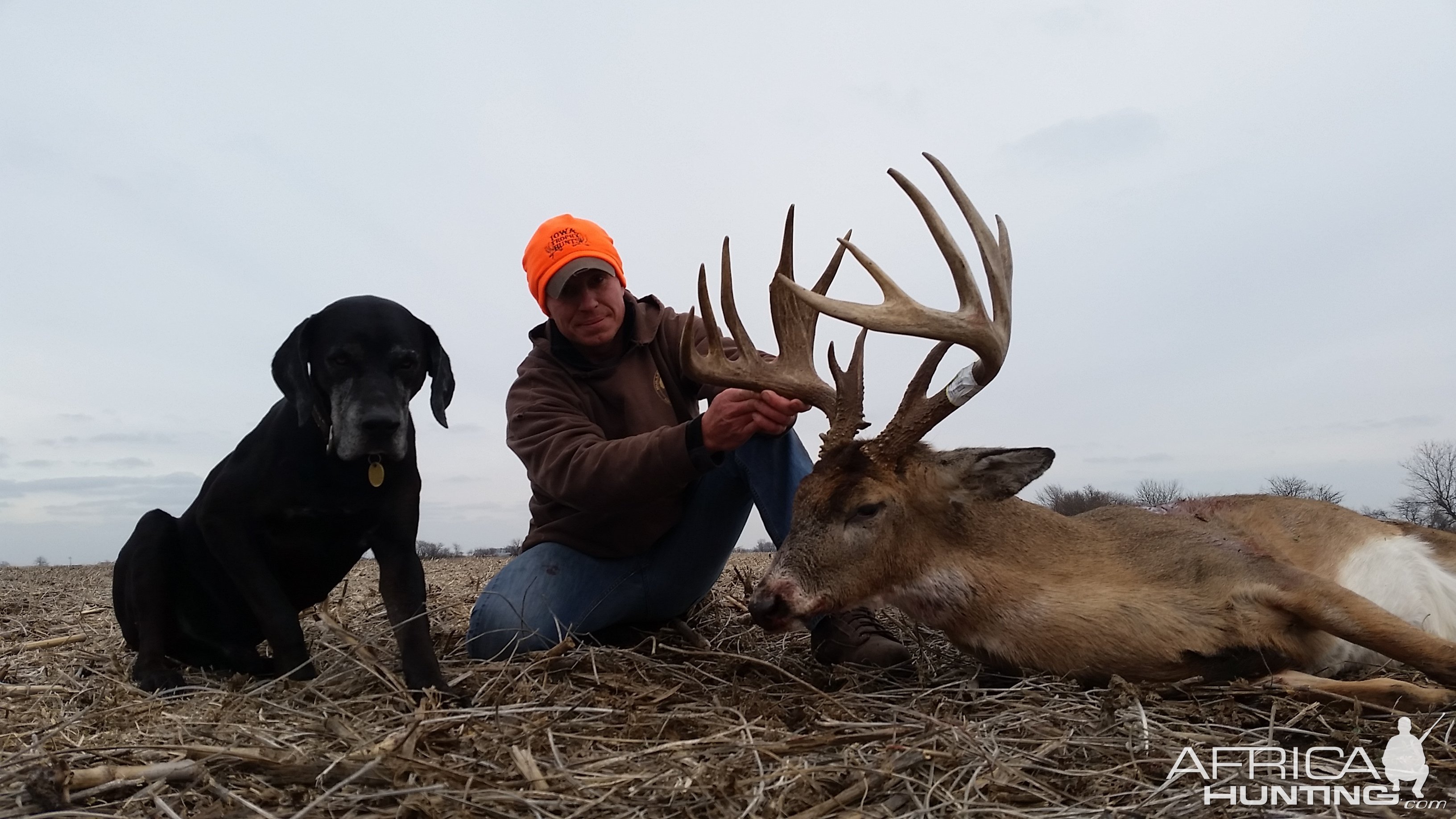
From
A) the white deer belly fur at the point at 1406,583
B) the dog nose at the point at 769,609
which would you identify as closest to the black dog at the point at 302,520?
the dog nose at the point at 769,609

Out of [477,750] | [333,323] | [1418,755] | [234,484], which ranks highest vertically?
[333,323]

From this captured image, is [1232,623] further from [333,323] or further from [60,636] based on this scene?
[60,636]

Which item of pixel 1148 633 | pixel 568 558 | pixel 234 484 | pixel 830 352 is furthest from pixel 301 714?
pixel 1148 633

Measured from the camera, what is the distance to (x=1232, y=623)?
10.6ft

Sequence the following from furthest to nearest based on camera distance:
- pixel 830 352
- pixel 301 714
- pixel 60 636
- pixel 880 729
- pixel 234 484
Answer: pixel 60 636, pixel 830 352, pixel 234 484, pixel 301 714, pixel 880 729

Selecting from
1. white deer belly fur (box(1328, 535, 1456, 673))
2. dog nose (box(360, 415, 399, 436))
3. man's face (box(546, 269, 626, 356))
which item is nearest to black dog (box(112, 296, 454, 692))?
dog nose (box(360, 415, 399, 436))

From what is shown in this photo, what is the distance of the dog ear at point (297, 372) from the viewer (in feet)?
11.6

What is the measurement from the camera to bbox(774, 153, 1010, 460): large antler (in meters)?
3.39

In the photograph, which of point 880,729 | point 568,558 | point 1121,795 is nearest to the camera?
point 1121,795

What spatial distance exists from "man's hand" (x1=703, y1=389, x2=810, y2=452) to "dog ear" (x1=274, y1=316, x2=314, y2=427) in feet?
5.07

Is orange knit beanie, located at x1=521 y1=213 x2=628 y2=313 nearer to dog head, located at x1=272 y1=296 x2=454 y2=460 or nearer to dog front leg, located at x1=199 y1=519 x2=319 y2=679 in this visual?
dog head, located at x1=272 y1=296 x2=454 y2=460

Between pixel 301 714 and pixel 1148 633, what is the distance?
2867 mm

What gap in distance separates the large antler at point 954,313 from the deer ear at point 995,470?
218 mm

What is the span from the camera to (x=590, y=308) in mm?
4438
